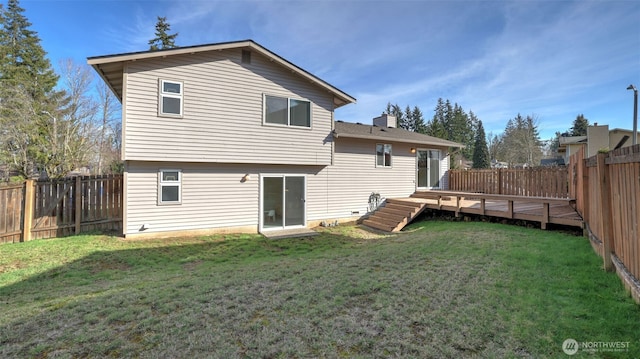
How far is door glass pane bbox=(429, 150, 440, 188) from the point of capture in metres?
14.9

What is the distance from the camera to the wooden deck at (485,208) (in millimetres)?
7902

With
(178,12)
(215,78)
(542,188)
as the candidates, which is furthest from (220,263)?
(542,188)

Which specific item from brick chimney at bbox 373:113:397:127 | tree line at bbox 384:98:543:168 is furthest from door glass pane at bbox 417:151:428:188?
tree line at bbox 384:98:543:168

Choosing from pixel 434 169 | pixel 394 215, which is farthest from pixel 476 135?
pixel 394 215

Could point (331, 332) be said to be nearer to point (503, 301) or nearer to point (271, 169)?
point (503, 301)

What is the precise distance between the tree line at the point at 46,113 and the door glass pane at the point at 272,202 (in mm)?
15033

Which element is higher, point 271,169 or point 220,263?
point 271,169

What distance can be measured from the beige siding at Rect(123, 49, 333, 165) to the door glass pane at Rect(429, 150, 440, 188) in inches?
265

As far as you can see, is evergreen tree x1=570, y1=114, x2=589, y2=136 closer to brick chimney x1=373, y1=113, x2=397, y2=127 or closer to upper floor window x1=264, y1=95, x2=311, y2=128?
brick chimney x1=373, y1=113, x2=397, y2=127

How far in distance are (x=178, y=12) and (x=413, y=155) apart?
481 inches

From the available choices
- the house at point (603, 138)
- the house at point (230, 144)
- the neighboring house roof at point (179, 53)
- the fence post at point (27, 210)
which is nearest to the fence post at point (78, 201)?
the fence post at point (27, 210)

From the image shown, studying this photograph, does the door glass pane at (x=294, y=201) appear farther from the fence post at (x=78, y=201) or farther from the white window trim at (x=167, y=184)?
the fence post at (x=78, y=201)

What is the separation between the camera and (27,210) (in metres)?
7.72

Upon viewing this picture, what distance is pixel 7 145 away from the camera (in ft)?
54.0
